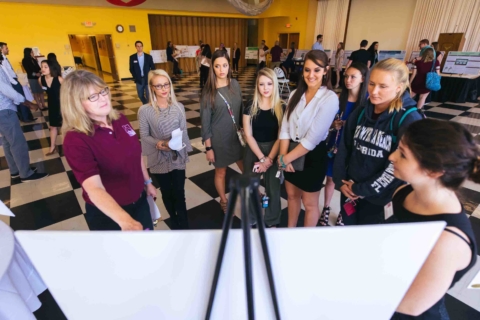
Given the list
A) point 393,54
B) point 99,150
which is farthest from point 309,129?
point 393,54

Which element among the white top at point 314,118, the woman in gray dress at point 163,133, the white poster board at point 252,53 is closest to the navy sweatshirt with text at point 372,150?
the white top at point 314,118

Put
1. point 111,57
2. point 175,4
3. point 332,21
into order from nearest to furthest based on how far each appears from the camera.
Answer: point 111,57, point 175,4, point 332,21

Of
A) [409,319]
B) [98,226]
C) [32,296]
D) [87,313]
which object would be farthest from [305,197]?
[32,296]

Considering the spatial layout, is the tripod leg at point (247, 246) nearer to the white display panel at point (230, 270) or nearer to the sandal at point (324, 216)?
the white display panel at point (230, 270)

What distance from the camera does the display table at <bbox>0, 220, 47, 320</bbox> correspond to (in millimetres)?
Answer: 881

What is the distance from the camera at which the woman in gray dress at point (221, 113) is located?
1.70 meters

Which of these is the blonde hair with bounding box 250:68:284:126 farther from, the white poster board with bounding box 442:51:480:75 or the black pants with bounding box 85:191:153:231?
the white poster board with bounding box 442:51:480:75

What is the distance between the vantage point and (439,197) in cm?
71

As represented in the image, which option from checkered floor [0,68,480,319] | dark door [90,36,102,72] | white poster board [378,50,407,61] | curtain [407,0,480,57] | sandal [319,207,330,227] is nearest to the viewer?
checkered floor [0,68,480,319]

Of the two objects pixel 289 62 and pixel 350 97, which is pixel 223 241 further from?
pixel 289 62

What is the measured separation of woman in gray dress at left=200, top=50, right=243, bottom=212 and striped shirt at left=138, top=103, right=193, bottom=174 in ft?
0.64

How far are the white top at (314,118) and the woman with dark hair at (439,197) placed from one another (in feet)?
1.94

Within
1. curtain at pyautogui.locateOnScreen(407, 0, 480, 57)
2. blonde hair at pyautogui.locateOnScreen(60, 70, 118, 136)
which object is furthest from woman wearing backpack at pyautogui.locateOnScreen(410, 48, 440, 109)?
blonde hair at pyautogui.locateOnScreen(60, 70, 118, 136)

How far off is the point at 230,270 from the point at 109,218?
0.94 meters
